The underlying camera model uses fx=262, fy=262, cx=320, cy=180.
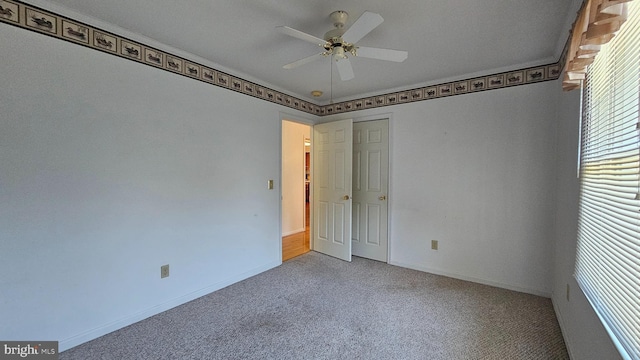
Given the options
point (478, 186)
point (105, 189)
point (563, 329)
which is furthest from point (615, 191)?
point (105, 189)

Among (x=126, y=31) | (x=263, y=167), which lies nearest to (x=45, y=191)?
(x=126, y=31)

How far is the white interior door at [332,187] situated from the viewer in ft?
12.2

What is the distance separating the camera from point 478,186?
2.99m

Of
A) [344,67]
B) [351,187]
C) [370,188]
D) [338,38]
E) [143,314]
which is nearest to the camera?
[338,38]

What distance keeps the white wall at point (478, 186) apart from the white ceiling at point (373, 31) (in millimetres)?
477

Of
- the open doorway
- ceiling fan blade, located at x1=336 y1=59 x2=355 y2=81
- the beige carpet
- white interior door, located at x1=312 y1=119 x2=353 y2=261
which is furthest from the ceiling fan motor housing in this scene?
the open doorway

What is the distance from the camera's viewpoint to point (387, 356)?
1802 millimetres

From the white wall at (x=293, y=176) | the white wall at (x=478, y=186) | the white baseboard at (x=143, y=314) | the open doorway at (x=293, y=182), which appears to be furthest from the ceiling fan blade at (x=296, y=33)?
the white wall at (x=293, y=176)

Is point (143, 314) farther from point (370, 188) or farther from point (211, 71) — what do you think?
point (370, 188)

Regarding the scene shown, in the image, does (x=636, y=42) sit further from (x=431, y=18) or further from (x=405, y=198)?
(x=405, y=198)

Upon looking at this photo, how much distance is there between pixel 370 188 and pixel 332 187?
56cm

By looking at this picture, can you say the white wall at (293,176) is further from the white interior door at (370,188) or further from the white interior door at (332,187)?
the white interior door at (370,188)

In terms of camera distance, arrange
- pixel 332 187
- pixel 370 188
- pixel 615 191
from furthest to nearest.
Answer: pixel 332 187, pixel 370 188, pixel 615 191

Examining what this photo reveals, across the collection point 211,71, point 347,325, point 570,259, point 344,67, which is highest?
point 211,71
